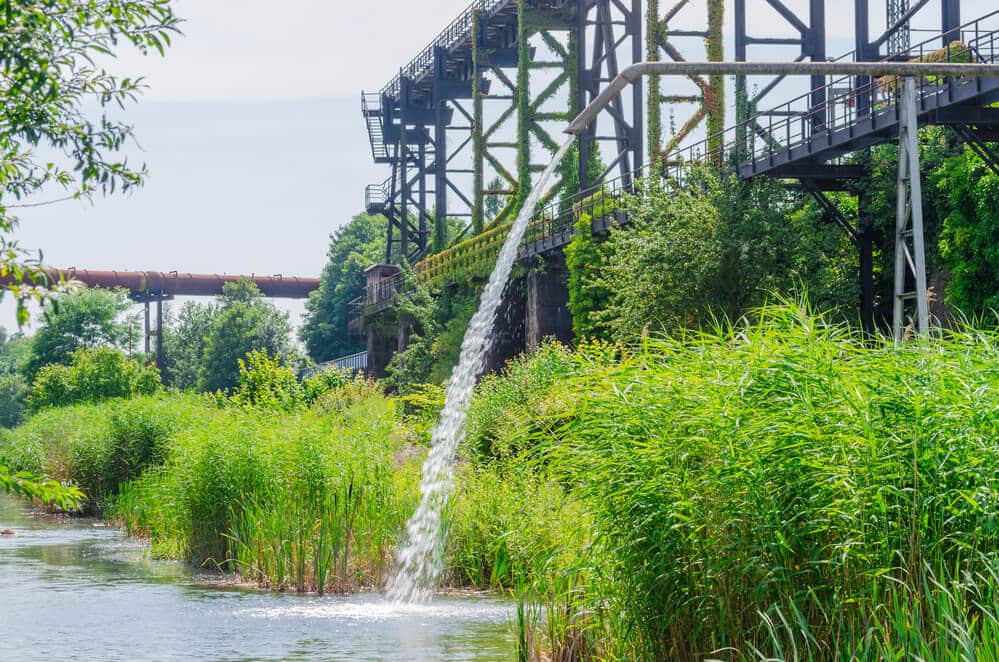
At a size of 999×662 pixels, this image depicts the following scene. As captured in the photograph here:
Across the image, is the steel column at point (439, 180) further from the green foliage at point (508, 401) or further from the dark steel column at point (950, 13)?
the green foliage at point (508, 401)

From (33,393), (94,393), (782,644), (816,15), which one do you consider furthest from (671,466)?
(33,393)

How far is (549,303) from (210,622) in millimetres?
24990

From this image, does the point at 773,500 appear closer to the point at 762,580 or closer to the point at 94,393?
the point at 762,580

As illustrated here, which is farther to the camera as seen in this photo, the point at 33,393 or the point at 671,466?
the point at 33,393

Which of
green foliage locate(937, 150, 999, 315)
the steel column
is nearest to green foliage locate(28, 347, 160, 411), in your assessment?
the steel column

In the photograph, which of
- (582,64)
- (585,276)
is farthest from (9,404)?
(585,276)

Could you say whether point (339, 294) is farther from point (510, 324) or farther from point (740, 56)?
point (740, 56)

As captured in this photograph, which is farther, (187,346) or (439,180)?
(187,346)

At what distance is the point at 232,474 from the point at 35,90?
11.1 metres

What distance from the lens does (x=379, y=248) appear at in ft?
283

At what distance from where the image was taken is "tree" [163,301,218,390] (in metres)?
84.8

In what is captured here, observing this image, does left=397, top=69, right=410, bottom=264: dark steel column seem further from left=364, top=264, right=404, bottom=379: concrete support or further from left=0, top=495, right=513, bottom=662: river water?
left=0, top=495, right=513, bottom=662: river water

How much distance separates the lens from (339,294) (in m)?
84.8

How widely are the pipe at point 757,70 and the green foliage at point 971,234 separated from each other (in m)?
10.9
